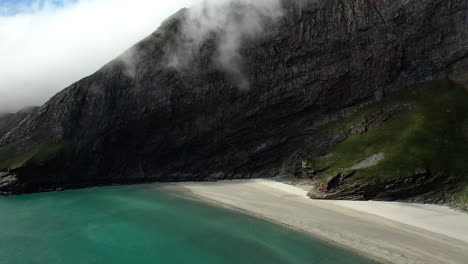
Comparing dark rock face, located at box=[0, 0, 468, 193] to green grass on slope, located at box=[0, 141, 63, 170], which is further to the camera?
dark rock face, located at box=[0, 0, 468, 193]

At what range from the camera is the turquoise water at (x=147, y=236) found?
3634cm

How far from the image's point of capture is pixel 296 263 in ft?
114

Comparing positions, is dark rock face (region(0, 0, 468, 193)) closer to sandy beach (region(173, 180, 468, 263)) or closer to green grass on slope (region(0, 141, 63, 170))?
green grass on slope (region(0, 141, 63, 170))

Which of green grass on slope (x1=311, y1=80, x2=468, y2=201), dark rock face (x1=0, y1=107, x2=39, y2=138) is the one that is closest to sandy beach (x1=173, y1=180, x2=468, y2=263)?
green grass on slope (x1=311, y1=80, x2=468, y2=201)

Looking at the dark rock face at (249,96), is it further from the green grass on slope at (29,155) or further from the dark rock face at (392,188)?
the dark rock face at (392,188)

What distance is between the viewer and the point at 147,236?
43.5 m

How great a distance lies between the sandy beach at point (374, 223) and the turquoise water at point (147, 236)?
276 centimetres

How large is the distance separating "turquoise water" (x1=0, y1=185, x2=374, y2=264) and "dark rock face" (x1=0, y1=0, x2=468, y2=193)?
77.9 ft

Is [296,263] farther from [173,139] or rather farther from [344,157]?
[173,139]

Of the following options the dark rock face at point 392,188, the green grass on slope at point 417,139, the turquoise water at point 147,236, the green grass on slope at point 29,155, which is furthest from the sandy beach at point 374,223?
the green grass on slope at point 29,155

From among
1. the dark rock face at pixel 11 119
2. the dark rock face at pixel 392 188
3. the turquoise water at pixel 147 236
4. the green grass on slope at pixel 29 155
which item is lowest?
the turquoise water at pixel 147 236

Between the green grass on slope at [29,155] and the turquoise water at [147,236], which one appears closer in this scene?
the turquoise water at [147,236]

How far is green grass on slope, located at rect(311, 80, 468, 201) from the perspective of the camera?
56.5 meters

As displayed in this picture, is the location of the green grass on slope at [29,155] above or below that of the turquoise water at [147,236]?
above
